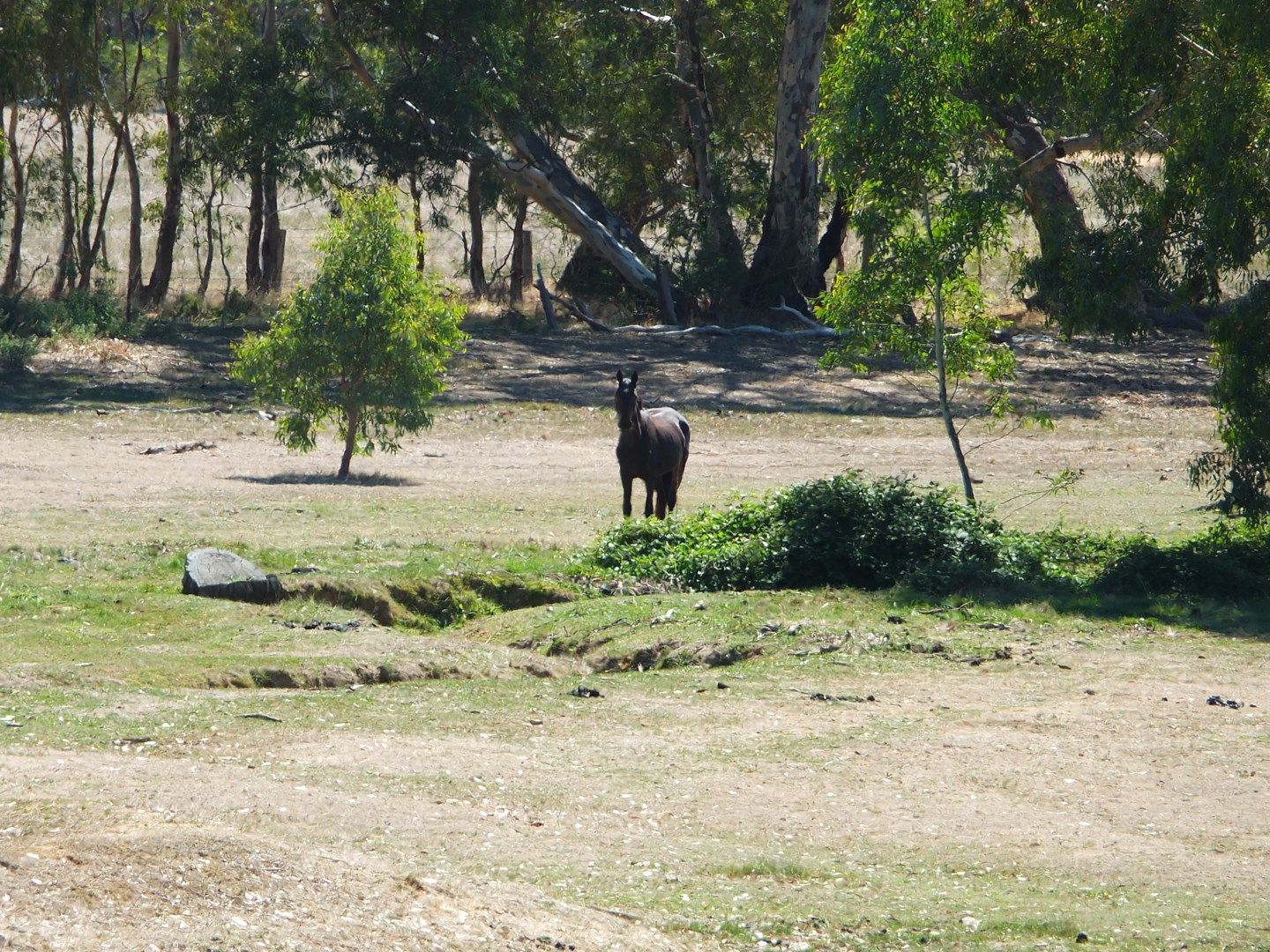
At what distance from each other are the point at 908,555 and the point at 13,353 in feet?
80.5

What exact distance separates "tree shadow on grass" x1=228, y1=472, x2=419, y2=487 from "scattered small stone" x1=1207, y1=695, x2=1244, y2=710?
14.7 meters

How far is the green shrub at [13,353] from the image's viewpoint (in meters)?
33.6

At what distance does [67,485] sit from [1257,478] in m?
15.6

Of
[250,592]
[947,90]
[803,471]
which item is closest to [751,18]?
[803,471]

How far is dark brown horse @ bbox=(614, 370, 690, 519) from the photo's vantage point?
18.7 metres

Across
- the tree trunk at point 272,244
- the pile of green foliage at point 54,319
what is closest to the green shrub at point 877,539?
the pile of green foliage at point 54,319

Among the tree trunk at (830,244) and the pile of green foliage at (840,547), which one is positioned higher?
the tree trunk at (830,244)

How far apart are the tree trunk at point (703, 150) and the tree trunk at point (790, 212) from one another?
2.60 feet

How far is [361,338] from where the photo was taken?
24.2 metres

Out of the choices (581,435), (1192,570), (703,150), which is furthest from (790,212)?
(1192,570)

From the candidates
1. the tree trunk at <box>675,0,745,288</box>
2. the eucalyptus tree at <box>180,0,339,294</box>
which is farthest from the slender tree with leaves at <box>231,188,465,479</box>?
the tree trunk at <box>675,0,745,288</box>

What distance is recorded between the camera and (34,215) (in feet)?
163

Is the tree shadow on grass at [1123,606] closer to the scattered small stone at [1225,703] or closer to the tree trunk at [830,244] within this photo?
the scattered small stone at [1225,703]

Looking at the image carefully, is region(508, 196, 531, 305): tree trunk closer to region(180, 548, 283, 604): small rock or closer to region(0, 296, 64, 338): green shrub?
region(0, 296, 64, 338): green shrub
